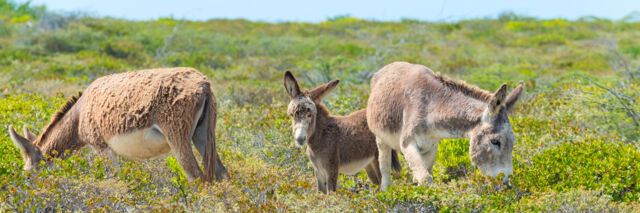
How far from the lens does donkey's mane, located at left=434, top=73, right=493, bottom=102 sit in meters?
5.20

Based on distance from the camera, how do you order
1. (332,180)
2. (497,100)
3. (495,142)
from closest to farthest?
(497,100) < (495,142) < (332,180)

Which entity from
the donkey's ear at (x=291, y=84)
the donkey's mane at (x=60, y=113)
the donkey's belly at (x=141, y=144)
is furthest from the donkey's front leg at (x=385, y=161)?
the donkey's mane at (x=60, y=113)

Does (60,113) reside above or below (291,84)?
below

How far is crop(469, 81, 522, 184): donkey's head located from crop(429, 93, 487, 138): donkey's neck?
78 mm

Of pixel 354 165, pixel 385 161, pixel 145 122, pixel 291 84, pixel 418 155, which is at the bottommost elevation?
pixel 354 165

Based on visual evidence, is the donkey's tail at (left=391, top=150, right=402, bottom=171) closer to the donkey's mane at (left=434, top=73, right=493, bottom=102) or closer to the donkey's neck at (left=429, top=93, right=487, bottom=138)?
the donkey's mane at (left=434, top=73, right=493, bottom=102)

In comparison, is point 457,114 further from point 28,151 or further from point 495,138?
point 28,151

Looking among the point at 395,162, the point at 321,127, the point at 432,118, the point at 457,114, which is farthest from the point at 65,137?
the point at 457,114

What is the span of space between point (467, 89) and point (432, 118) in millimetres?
434

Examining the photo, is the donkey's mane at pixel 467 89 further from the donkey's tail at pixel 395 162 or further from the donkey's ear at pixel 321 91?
the donkey's tail at pixel 395 162

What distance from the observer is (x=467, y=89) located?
5.36 meters

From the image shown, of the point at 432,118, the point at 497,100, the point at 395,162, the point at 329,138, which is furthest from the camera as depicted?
the point at 395,162

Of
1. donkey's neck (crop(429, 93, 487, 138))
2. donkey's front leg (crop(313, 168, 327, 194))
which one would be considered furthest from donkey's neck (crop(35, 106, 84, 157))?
donkey's neck (crop(429, 93, 487, 138))

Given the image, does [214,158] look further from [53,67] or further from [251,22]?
[251,22]
